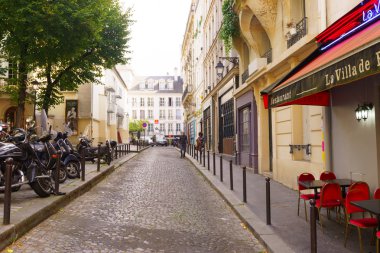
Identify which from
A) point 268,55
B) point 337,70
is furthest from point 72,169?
point 337,70

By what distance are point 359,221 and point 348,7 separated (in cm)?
441

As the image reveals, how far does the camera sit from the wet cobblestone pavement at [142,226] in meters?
5.31

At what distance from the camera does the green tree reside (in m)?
14.2

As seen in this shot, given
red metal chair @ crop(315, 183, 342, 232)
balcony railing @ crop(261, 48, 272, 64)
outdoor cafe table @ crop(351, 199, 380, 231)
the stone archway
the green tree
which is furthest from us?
the stone archway

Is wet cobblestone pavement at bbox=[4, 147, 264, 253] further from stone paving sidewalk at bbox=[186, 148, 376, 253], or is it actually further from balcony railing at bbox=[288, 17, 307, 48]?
balcony railing at bbox=[288, 17, 307, 48]

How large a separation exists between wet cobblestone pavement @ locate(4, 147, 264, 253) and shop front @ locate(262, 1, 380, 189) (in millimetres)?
2307

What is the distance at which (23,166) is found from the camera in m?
7.80

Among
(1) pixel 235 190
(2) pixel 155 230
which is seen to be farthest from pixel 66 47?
(2) pixel 155 230

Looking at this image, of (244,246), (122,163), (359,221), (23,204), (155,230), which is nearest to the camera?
(359,221)

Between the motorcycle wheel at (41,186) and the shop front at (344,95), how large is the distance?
474 centimetres

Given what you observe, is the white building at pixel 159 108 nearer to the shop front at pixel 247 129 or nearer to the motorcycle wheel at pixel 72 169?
the shop front at pixel 247 129

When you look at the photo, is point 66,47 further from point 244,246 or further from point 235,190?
point 244,246

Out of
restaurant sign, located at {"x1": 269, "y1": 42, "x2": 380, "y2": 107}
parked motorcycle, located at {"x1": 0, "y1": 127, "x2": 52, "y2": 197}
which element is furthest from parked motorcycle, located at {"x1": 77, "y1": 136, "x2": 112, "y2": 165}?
restaurant sign, located at {"x1": 269, "y1": 42, "x2": 380, "y2": 107}

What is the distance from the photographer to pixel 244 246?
546 centimetres
